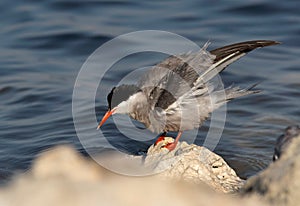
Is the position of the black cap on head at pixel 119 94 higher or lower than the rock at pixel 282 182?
lower

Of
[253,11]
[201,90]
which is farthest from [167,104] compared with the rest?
[253,11]

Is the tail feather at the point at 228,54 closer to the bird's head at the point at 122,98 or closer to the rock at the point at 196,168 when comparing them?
the bird's head at the point at 122,98

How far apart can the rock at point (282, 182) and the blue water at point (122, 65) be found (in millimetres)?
3568

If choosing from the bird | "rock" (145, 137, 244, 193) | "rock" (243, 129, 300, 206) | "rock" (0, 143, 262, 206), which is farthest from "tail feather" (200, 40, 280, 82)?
"rock" (0, 143, 262, 206)

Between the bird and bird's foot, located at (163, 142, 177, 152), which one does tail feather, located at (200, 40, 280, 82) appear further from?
bird's foot, located at (163, 142, 177, 152)

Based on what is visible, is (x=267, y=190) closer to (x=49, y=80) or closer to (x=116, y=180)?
(x=116, y=180)

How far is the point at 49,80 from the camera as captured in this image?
33.7 ft

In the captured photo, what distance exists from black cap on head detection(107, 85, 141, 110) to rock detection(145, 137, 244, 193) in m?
1.62

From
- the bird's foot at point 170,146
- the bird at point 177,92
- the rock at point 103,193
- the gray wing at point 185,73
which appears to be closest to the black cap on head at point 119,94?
the bird at point 177,92

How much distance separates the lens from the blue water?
8.08 m

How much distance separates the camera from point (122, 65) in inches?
Answer: 429

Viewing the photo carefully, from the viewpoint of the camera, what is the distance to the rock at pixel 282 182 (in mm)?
2949

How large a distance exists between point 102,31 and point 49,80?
6.87 ft

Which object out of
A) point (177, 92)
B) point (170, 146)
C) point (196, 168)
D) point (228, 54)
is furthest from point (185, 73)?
point (196, 168)
